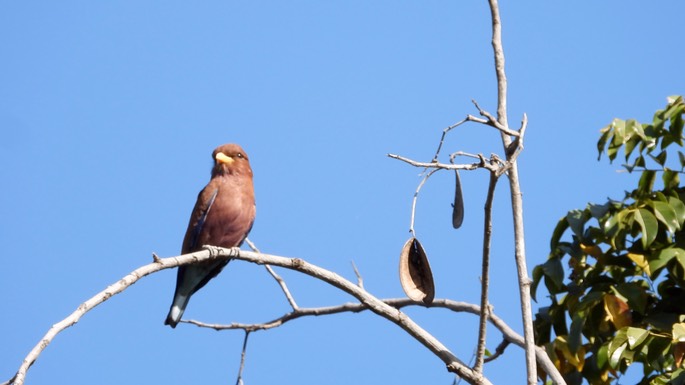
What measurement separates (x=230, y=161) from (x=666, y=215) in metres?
2.97

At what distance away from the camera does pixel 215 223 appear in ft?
17.6

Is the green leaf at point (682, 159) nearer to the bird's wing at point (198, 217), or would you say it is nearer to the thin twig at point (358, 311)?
the thin twig at point (358, 311)

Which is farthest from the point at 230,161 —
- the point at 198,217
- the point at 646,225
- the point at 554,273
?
the point at 646,225

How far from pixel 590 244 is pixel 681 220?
366 mm

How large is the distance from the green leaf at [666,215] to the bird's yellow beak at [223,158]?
9.53ft

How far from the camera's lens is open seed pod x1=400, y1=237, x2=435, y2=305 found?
2.83 meters

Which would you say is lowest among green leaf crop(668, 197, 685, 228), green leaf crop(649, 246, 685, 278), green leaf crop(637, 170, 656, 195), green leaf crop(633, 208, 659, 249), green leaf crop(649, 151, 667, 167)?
green leaf crop(649, 246, 685, 278)

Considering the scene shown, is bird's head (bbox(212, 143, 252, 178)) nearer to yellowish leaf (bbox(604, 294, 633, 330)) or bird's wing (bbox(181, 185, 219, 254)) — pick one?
bird's wing (bbox(181, 185, 219, 254))

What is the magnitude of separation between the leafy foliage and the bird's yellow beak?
2.53 meters

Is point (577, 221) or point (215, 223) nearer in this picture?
point (577, 221)

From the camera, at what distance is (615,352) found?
3057 millimetres

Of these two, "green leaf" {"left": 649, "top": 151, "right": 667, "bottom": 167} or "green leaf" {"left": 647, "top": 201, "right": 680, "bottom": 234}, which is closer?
"green leaf" {"left": 647, "top": 201, "right": 680, "bottom": 234}

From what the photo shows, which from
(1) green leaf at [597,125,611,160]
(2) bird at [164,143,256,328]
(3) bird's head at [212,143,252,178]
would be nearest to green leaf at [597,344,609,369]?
(1) green leaf at [597,125,611,160]

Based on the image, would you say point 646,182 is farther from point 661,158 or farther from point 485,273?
point 485,273
